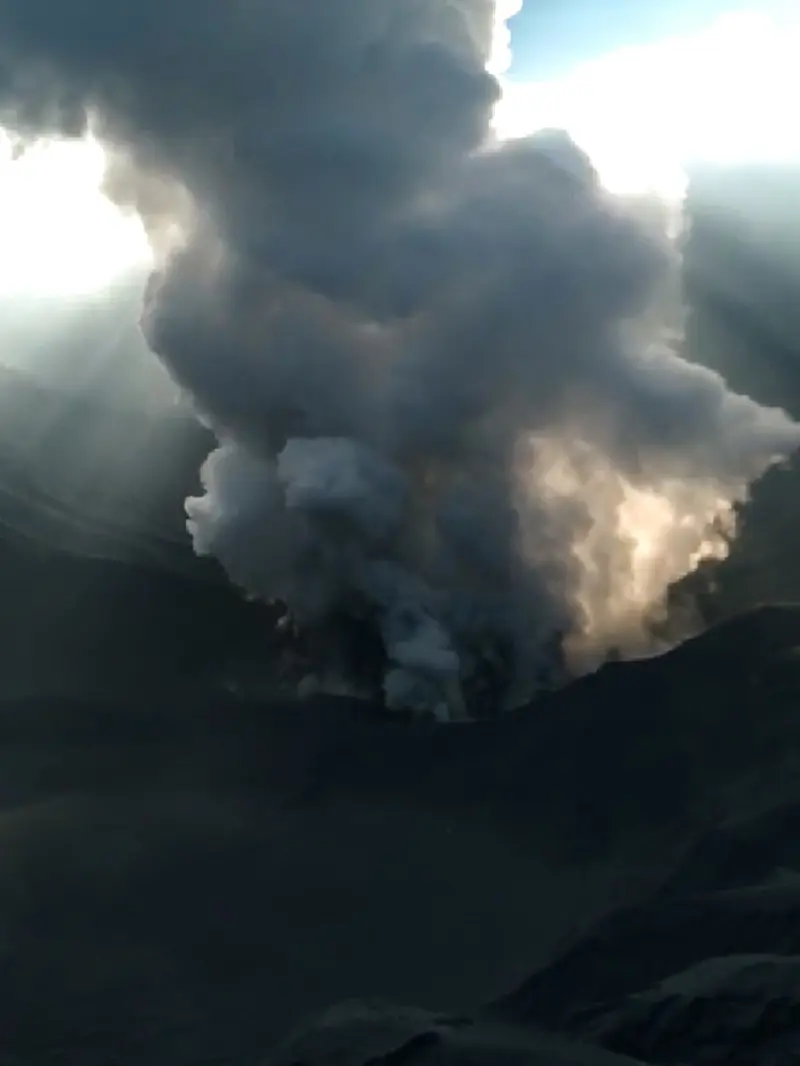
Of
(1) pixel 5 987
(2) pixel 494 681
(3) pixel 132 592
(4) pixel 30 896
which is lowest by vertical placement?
(1) pixel 5 987

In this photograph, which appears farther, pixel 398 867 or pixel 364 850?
pixel 364 850

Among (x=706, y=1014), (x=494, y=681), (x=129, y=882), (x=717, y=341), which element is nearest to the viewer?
(x=706, y=1014)

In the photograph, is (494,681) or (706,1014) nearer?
(706,1014)

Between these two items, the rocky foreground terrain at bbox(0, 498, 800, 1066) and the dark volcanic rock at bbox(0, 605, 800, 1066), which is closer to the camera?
the rocky foreground terrain at bbox(0, 498, 800, 1066)

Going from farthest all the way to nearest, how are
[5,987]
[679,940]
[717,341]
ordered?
1. [717,341]
2. [5,987]
3. [679,940]

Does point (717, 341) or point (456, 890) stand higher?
point (717, 341)

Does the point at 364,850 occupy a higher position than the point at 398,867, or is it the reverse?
the point at 364,850

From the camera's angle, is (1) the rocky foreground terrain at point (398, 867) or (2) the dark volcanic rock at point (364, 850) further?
(2) the dark volcanic rock at point (364, 850)

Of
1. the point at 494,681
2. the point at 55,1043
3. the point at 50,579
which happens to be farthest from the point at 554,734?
the point at 50,579

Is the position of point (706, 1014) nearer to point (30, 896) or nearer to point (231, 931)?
point (231, 931)

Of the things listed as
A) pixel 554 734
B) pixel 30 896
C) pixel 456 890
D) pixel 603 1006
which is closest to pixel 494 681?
pixel 554 734
